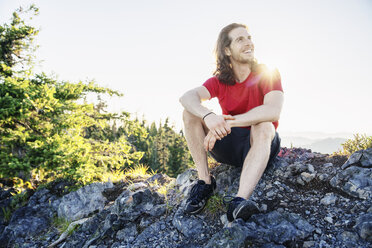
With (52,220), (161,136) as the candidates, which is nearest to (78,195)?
(52,220)

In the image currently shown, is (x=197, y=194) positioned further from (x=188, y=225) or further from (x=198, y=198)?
(x=188, y=225)

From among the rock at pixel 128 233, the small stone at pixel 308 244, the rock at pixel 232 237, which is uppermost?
the rock at pixel 232 237

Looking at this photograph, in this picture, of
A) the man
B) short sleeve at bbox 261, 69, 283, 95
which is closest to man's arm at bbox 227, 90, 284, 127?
the man

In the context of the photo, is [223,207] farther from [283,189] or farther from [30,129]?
[30,129]

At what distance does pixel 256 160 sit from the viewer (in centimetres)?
223

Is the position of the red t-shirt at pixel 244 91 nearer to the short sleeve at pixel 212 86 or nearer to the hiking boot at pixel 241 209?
the short sleeve at pixel 212 86

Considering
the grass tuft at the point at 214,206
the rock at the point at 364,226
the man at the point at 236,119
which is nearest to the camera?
the rock at the point at 364,226

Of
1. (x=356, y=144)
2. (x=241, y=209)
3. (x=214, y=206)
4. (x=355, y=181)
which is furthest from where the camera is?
(x=356, y=144)

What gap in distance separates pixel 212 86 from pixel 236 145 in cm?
94

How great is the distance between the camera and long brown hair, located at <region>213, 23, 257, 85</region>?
293 centimetres

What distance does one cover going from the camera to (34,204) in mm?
4836

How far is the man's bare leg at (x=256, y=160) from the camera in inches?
86.0

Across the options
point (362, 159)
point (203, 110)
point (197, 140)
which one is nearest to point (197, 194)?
point (197, 140)

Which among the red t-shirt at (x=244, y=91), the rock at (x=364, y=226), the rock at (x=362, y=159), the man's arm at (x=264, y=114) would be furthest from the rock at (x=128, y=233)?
the rock at (x=362, y=159)
